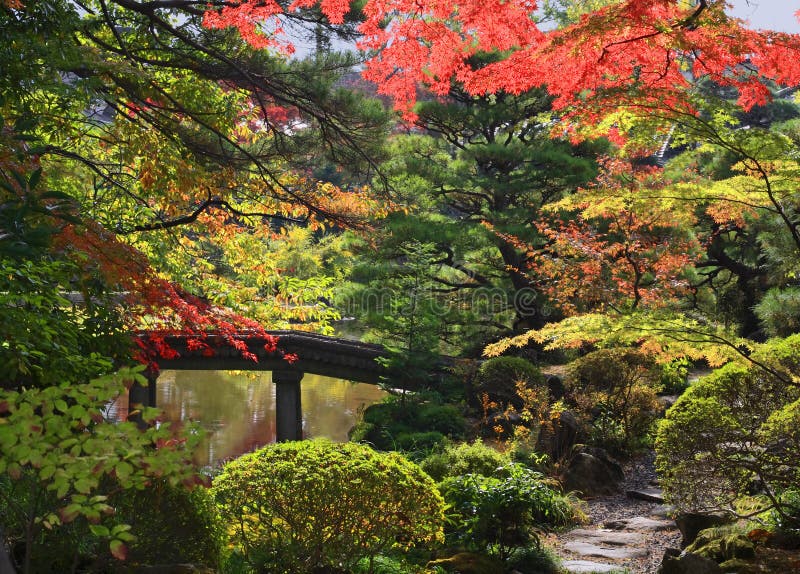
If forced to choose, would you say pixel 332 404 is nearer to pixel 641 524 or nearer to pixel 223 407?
pixel 223 407

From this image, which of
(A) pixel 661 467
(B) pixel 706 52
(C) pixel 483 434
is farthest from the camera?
(C) pixel 483 434

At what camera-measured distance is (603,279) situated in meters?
12.0

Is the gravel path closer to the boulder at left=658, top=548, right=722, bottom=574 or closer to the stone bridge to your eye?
the boulder at left=658, top=548, right=722, bottom=574

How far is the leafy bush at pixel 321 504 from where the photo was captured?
4.84 metres

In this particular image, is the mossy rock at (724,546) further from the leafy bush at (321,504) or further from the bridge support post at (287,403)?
the bridge support post at (287,403)

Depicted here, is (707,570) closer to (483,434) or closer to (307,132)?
(483,434)

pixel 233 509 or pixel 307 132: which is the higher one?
pixel 307 132

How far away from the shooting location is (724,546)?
563cm

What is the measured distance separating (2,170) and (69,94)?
1751mm

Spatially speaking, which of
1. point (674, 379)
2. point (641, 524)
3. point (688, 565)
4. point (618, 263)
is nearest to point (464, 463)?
point (641, 524)

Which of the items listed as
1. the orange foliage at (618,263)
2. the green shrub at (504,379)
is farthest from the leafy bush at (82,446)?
the green shrub at (504,379)

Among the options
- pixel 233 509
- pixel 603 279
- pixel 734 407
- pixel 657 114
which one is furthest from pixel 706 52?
pixel 603 279

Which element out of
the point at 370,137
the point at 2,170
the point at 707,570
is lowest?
the point at 707,570

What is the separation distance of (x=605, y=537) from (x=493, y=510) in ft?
6.51
